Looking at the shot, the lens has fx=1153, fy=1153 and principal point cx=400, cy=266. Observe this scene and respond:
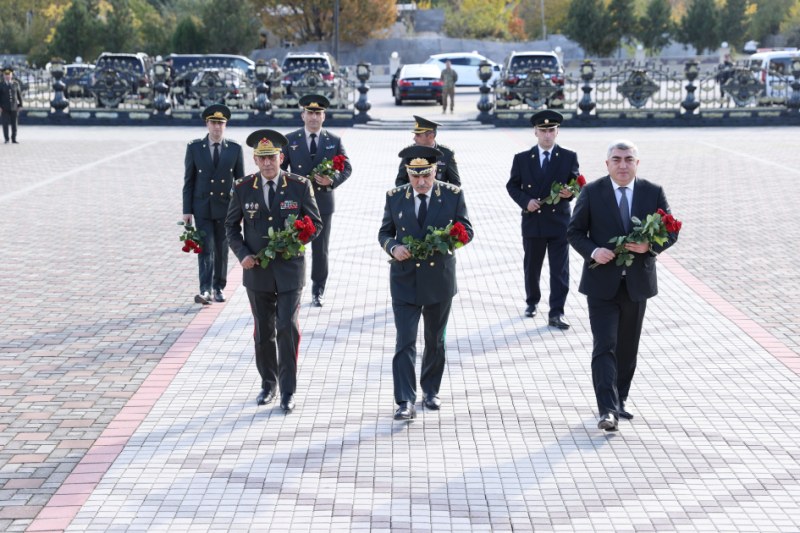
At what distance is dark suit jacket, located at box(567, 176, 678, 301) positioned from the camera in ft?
24.7

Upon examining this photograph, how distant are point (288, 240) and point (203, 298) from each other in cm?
344

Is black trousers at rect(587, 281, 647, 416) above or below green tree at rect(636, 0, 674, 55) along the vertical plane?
below

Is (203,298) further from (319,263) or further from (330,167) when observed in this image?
(330,167)

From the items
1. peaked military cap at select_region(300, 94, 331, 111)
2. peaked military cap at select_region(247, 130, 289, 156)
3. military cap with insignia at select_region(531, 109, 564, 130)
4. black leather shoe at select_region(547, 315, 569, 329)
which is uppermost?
peaked military cap at select_region(300, 94, 331, 111)

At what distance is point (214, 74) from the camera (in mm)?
32500

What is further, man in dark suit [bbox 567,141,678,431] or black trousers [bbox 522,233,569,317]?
black trousers [bbox 522,233,569,317]

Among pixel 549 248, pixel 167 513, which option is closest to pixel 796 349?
pixel 549 248

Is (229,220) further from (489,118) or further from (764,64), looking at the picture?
(764,64)

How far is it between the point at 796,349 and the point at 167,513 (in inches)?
221

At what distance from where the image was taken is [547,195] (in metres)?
10.5

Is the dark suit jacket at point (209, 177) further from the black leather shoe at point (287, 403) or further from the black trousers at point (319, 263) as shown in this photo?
the black leather shoe at point (287, 403)

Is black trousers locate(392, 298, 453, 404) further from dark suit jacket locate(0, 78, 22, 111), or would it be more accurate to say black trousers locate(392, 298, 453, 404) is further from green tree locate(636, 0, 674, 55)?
green tree locate(636, 0, 674, 55)

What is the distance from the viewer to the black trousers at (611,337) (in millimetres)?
7562

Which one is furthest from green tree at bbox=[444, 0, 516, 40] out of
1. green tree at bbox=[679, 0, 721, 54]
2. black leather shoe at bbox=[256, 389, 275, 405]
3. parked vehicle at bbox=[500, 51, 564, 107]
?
black leather shoe at bbox=[256, 389, 275, 405]
